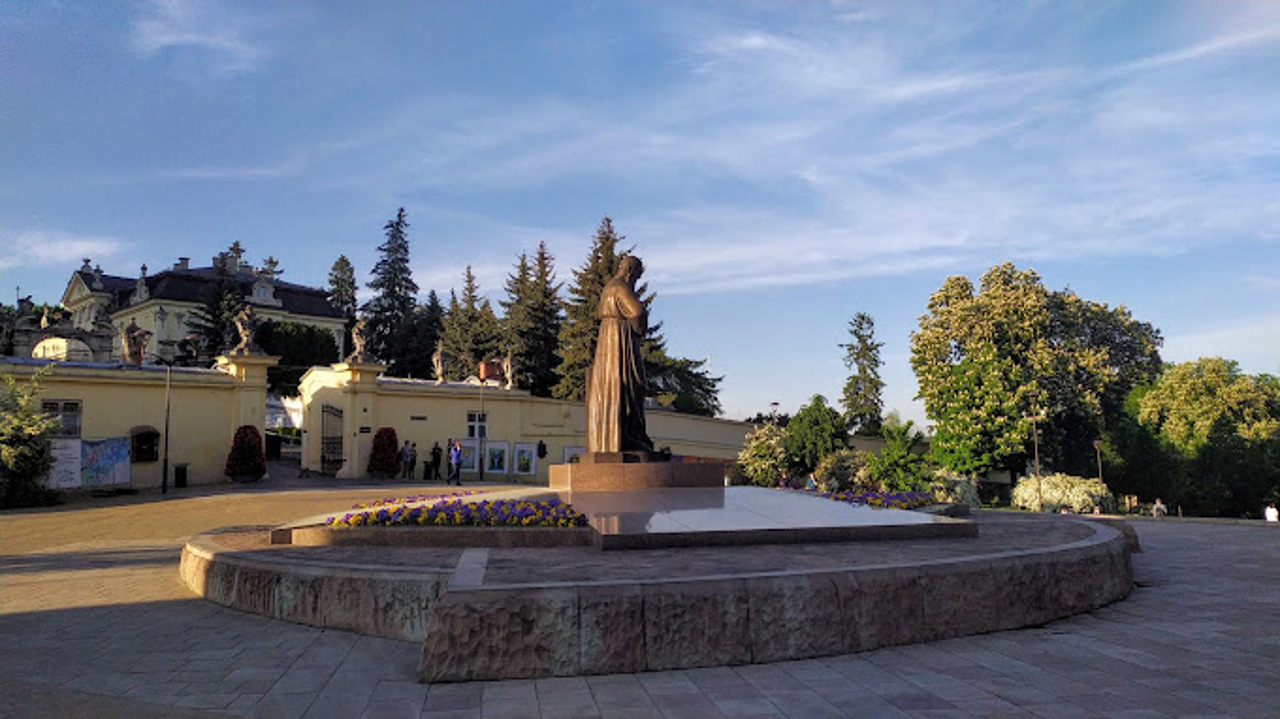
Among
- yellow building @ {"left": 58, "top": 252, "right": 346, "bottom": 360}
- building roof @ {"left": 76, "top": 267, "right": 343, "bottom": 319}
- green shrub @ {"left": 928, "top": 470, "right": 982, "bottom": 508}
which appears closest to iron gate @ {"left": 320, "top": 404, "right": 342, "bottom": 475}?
green shrub @ {"left": 928, "top": 470, "right": 982, "bottom": 508}

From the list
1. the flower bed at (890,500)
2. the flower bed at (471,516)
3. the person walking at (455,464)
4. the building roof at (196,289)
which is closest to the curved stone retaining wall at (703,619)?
the flower bed at (471,516)

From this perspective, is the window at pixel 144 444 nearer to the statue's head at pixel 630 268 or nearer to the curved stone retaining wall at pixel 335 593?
the statue's head at pixel 630 268

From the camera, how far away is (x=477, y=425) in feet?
101

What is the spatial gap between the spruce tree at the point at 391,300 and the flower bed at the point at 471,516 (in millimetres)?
51232

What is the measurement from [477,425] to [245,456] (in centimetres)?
854

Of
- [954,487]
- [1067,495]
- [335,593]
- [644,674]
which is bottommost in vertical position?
[1067,495]

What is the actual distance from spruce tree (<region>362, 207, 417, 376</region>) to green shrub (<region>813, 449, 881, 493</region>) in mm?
38827

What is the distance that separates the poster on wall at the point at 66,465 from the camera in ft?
70.5

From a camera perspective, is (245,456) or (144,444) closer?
(144,444)

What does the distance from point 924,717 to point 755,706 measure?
96 cm

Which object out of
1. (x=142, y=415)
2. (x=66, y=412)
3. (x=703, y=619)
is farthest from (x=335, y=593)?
(x=142, y=415)

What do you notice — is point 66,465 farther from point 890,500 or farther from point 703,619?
point 703,619

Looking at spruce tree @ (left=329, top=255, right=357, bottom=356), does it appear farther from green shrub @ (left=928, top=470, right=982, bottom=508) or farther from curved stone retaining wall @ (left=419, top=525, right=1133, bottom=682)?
curved stone retaining wall @ (left=419, top=525, right=1133, bottom=682)

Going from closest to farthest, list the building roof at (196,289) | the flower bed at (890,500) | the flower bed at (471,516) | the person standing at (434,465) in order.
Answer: the flower bed at (471,516)
the flower bed at (890,500)
the person standing at (434,465)
the building roof at (196,289)
